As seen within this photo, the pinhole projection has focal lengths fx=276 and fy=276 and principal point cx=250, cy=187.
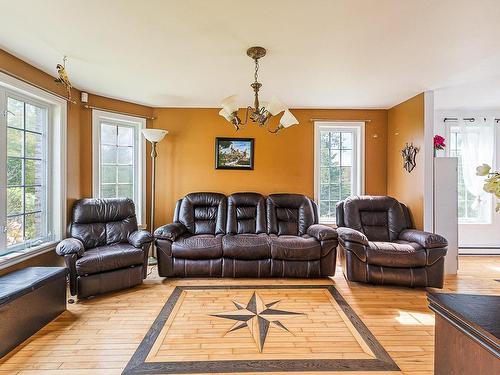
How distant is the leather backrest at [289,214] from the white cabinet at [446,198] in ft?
5.34

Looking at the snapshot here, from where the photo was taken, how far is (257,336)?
2215 millimetres

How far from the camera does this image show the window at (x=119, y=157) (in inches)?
155

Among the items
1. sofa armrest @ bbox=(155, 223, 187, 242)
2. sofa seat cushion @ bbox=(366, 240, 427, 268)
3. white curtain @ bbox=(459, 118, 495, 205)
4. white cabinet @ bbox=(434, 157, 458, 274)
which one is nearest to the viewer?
sofa seat cushion @ bbox=(366, 240, 427, 268)

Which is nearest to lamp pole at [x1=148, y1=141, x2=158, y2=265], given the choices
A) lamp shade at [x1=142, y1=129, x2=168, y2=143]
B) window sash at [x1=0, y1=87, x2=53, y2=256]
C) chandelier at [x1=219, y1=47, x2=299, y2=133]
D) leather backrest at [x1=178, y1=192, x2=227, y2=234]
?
lamp shade at [x1=142, y1=129, x2=168, y2=143]

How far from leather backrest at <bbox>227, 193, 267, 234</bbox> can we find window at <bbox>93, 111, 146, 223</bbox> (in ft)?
4.75

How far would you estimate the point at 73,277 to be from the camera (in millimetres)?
2793

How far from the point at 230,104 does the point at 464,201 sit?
4.52m

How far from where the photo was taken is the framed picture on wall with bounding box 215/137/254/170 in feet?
14.5

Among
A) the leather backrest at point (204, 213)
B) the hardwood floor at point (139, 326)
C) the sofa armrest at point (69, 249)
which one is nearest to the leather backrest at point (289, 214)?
the leather backrest at point (204, 213)

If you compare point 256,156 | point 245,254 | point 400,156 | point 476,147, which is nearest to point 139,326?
point 245,254

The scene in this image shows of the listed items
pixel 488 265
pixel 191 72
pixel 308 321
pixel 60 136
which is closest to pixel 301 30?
pixel 191 72

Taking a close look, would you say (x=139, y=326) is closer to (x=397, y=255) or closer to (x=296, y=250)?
(x=296, y=250)

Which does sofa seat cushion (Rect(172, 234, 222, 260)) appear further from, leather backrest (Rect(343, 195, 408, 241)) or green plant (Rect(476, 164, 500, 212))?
green plant (Rect(476, 164, 500, 212))

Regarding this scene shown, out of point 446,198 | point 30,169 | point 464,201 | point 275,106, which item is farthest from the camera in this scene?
point 464,201
